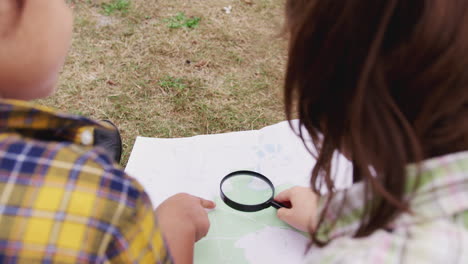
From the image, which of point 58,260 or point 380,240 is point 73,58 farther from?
point 380,240

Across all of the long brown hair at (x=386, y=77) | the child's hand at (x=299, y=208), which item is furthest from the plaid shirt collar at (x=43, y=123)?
the child's hand at (x=299, y=208)

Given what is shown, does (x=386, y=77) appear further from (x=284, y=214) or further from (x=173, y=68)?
(x=173, y=68)

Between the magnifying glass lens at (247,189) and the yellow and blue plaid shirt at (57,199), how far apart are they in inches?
23.1

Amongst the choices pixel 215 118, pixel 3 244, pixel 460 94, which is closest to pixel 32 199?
pixel 3 244

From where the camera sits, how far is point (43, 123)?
651 mm

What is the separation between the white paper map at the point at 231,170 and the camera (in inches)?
43.9

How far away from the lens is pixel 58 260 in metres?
0.60

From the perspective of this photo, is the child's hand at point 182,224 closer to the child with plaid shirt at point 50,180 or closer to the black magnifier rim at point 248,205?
the black magnifier rim at point 248,205

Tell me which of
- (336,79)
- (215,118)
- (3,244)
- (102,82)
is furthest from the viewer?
(102,82)

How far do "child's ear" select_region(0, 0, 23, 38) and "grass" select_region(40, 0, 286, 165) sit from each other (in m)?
0.96

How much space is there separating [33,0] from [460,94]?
1.99ft

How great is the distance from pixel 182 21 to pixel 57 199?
177cm

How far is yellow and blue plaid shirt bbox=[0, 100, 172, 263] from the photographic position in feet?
1.93

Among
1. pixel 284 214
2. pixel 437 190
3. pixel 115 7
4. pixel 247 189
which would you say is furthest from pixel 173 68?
pixel 437 190
